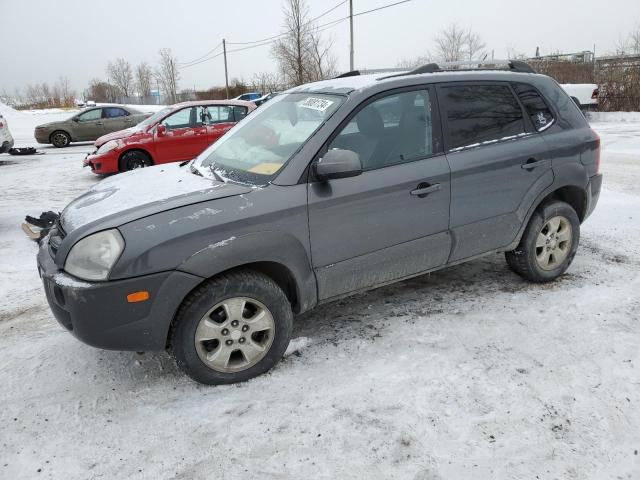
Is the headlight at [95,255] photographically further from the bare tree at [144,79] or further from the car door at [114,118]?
the bare tree at [144,79]

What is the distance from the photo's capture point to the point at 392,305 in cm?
395

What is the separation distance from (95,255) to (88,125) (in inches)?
661

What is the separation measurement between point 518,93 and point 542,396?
91.5 inches

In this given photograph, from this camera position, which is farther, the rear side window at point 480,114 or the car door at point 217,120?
the car door at point 217,120

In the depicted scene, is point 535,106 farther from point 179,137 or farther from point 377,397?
point 179,137

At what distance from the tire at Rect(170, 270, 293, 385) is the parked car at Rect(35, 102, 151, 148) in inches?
617

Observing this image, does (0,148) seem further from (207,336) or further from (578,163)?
(578,163)

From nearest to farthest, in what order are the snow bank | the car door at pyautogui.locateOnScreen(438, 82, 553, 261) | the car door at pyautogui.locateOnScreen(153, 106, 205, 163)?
the car door at pyautogui.locateOnScreen(438, 82, 553, 261) → the car door at pyautogui.locateOnScreen(153, 106, 205, 163) → the snow bank

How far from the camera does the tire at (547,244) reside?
13.2 ft

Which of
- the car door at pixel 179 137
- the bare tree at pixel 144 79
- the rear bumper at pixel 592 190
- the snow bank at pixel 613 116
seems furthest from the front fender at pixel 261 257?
the bare tree at pixel 144 79

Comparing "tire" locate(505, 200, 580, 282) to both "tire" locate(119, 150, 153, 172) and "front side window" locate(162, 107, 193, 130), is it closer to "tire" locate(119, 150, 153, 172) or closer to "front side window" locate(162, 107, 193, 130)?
"front side window" locate(162, 107, 193, 130)

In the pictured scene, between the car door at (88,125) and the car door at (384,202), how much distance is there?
16362 millimetres

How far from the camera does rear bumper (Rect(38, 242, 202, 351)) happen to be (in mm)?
2557

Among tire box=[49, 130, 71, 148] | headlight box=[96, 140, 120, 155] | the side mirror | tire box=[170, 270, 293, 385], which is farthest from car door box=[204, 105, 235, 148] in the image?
tire box=[49, 130, 71, 148]
